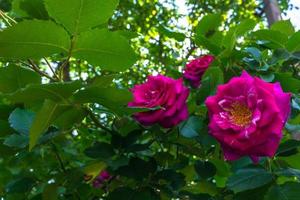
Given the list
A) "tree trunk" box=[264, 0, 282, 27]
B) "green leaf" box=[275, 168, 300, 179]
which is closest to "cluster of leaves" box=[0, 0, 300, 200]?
"green leaf" box=[275, 168, 300, 179]

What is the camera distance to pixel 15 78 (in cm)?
84

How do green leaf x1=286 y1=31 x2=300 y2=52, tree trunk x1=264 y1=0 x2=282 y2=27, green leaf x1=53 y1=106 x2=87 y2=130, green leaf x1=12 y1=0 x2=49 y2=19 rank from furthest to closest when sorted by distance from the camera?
tree trunk x1=264 y1=0 x2=282 y2=27 → green leaf x1=286 y1=31 x2=300 y2=52 → green leaf x1=12 y1=0 x2=49 y2=19 → green leaf x1=53 y1=106 x2=87 y2=130

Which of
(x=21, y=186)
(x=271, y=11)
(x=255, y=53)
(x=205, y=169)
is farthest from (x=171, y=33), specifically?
(x=271, y=11)

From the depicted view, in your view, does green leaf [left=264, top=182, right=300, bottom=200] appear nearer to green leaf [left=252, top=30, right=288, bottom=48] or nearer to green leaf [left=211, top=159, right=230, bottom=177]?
green leaf [left=211, top=159, right=230, bottom=177]

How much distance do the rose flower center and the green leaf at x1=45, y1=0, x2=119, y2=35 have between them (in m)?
0.25

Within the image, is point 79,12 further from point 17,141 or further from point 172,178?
point 172,178

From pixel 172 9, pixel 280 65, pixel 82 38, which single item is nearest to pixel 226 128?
pixel 82 38

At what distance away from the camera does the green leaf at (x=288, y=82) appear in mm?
934

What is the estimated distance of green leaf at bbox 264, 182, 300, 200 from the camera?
814 mm

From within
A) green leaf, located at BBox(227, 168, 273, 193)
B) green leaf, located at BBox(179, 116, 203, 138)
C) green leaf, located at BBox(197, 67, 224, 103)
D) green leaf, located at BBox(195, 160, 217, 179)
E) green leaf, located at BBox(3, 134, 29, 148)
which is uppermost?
green leaf, located at BBox(197, 67, 224, 103)

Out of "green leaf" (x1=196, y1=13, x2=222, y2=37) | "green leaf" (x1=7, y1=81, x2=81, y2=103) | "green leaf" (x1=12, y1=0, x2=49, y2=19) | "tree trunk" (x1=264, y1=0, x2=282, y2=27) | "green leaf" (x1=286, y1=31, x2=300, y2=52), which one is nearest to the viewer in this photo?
"green leaf" (x1=7, y1=81, x2=81, y2=103)

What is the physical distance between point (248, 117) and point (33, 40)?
36 centimetres

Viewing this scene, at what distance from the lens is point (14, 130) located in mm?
891

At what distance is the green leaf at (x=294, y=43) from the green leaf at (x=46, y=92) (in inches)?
21.2
